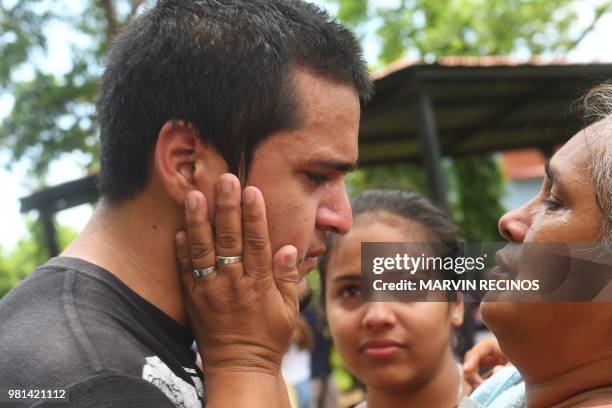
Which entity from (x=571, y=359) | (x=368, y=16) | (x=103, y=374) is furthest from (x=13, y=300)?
(x=368, y=16)

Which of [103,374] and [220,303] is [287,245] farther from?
[103,374]

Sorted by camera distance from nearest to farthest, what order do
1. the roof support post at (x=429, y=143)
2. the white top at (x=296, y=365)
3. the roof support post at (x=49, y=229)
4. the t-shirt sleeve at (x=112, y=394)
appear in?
the t-shirt sleeve at (x=112, y=394) → the white top at (x=296, y=365) → the roof support post at (x=429, y=143) → the roof support post at (x=49, y=229)

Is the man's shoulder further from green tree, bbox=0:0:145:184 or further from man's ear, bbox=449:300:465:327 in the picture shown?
green tree, bbox=0:0:145:184

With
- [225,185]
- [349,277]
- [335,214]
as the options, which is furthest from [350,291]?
[225,185]

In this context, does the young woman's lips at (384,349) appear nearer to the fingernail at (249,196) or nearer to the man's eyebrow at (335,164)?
the man's eyebrow at (335,164)

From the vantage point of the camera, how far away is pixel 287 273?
70.8 inches

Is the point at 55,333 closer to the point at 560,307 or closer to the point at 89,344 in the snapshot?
the point at 89,344

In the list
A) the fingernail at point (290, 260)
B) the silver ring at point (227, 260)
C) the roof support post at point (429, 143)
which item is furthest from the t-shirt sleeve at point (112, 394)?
the roof support post at point (429, 143)

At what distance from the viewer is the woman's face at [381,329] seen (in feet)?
8.82

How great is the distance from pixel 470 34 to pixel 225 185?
16825 millimetres

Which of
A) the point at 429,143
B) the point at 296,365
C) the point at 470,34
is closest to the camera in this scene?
the point at 296,365

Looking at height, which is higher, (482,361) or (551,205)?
(551,205)

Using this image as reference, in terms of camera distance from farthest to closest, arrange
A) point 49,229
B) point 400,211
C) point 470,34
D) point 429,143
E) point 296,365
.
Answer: point 470,34, point 49,229, point 429,143, point 296,365, point 400,211

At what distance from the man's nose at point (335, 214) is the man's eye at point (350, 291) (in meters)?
0.89
